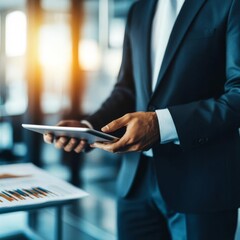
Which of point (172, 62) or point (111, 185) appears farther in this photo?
point (111, 185)

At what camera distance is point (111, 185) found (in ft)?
15.5

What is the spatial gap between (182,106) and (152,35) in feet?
1.22

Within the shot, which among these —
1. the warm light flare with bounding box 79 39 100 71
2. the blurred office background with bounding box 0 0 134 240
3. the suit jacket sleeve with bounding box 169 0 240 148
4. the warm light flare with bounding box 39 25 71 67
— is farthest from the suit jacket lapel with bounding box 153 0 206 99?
the warm light flare with bounding box 79 39 100 71

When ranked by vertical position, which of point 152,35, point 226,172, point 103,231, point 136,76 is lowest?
point 103,231

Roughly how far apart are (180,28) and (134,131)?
0.39 meters

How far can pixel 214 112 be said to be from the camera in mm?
1185

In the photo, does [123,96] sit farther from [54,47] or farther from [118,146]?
[54,47]

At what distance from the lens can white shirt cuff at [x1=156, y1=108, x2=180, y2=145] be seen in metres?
1.19

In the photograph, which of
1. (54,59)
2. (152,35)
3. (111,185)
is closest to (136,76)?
(152,35)

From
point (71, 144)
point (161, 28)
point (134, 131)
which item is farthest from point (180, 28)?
point (71, 144)

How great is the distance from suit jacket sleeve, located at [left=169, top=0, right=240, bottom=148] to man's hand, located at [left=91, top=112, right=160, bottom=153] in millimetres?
82

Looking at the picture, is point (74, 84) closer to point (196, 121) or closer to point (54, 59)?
point (54, 59)

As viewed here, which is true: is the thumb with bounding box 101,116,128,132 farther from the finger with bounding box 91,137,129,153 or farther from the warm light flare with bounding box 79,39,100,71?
the warm light flare with bounding box 79,39,100,71

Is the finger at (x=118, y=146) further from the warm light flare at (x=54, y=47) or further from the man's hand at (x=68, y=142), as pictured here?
the warm light flare at (x=54, y=47)
